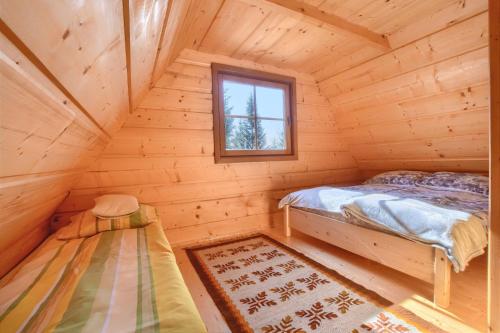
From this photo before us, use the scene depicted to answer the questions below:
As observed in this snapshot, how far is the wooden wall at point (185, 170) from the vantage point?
2.17 metres

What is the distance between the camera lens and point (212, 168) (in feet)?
8.39

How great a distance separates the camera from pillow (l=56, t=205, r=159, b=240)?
1.56 m

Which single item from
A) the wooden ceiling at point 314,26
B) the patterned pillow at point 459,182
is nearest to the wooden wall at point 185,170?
the wooden ceiling at point 314,26

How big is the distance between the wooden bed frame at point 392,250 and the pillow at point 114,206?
1619 millimetres

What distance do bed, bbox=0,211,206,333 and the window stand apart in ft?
4.94

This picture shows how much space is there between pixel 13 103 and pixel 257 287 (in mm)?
1594

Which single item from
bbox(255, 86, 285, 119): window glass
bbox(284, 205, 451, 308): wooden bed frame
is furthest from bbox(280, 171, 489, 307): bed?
bbox(255, 86, 285, 119): window glass

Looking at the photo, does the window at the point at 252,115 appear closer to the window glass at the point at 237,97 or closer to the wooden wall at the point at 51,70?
the window glass at the point at 237,97

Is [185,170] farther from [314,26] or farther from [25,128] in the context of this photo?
[25,128]

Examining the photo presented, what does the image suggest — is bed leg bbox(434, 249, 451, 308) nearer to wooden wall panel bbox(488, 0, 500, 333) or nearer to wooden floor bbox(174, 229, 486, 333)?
wooden floor bbox(174, 229, 486, 333)

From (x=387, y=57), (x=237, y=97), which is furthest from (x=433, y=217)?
(x=237, y=97)

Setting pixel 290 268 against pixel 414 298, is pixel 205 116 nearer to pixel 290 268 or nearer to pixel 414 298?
pixel 290 268

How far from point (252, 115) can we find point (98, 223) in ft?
6.34

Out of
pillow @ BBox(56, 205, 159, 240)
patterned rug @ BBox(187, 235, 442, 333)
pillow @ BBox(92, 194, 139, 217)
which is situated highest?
pillow @ BBox(92, 194, 139, 217)
